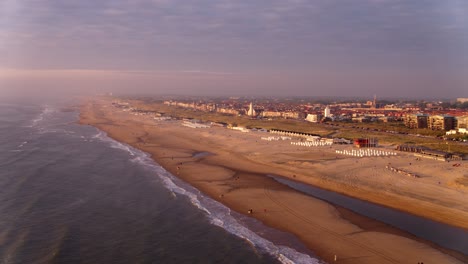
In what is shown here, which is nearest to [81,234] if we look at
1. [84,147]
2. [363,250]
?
[363,250]

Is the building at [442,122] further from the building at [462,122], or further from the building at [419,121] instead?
the building at [462,122]

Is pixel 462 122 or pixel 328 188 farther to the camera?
pixel 462 122

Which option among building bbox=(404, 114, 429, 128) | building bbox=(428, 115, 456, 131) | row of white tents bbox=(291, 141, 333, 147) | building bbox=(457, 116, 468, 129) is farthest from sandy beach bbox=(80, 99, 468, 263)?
building bbox=(404, 114, 429, 128)

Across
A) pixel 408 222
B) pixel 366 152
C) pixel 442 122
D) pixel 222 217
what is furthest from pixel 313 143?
pixel 442 122

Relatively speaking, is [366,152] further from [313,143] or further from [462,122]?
[462,122]

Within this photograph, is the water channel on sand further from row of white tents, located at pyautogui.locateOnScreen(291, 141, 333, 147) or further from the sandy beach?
row of white tents, located at pyautogui.locateOnScreen(291, 141, 333, 147)

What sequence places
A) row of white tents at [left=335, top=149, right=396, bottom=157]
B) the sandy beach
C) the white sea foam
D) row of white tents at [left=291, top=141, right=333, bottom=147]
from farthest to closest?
row of white tents at [left=291, top=141, right=333, bottom=147] → row of white tents at [left=335, top=149, right=396, bottom=157] → the sandy beach → the white sea foam
